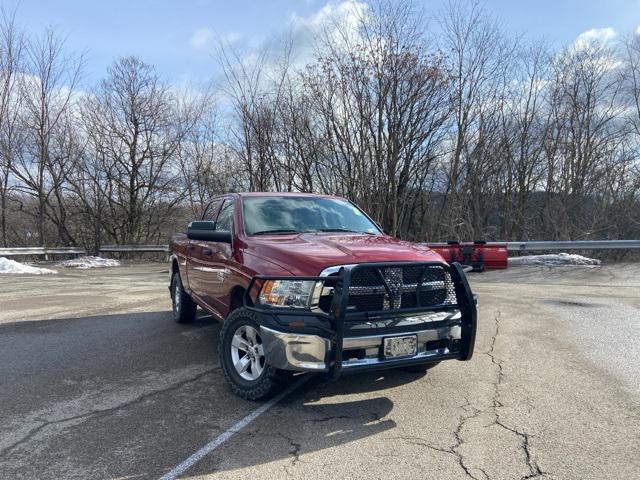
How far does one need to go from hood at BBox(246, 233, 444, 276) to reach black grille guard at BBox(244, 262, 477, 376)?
0.10 m

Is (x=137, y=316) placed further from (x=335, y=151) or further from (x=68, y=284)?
(x=335, y=151)

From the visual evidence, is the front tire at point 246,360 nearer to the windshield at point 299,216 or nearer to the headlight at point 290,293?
the headlight at point 290,293

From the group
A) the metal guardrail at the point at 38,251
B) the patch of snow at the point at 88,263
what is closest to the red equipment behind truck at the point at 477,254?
the patch of snow at the point at 88,263

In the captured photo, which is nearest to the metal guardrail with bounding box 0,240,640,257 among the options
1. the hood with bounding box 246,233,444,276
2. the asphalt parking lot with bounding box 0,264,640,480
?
the asphalt parking lot with bounding box 0,264,640,480

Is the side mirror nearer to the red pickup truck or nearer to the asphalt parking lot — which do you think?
the red pickup truck

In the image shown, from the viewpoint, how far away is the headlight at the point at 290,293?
375 centimetres

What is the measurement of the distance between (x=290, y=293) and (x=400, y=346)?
94 centimetres

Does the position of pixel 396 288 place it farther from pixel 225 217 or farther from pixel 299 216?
pixel 225 217

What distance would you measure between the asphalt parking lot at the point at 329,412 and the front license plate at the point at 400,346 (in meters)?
0.49

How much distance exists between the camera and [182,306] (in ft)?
23.5

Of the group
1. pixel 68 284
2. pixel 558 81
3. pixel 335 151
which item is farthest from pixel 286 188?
pixel 558 81

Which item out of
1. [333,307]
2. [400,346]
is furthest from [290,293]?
[400,346]

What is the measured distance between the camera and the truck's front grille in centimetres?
379

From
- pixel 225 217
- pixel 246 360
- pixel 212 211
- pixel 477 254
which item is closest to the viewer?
pixel 246 360
